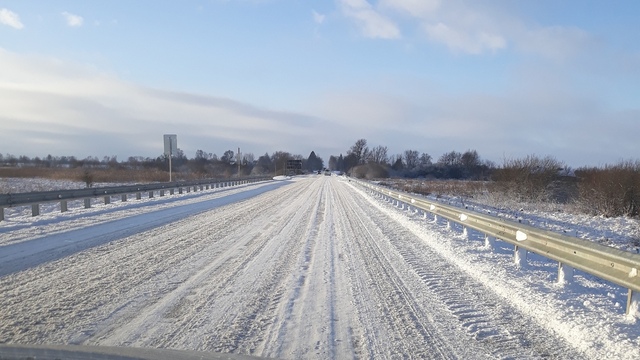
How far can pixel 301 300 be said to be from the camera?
7.05 meters

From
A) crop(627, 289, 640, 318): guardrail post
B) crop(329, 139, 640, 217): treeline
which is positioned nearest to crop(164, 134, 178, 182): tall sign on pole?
crop(329, 139, 640, 217): treeline

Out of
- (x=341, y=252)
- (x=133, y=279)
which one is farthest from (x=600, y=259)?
(x=133, y=279)

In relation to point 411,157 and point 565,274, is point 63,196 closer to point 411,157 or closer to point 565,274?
point 565,274

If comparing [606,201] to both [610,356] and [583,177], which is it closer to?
[583,177]

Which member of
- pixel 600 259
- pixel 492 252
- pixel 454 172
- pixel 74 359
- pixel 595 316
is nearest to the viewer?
pixel 74 359

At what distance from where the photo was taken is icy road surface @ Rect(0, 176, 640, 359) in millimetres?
5266

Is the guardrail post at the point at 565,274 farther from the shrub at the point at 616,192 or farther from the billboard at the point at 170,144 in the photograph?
the billboard at the point at 170,144

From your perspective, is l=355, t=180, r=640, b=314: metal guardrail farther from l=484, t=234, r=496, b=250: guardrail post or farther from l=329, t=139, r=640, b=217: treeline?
l=329, t=139, r=640, b=217: treeline

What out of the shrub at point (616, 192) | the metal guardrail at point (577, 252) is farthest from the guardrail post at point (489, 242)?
the shrub at point (616, 192)

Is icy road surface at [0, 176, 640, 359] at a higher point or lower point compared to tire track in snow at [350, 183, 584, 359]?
higher

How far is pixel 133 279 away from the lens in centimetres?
816

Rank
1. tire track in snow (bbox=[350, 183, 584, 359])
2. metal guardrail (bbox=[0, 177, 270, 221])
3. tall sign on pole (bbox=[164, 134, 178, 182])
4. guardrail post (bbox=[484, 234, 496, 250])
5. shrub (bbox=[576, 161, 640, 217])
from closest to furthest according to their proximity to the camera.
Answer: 1. tire track in snow (bbox=[350, 183, 584, 359])
2. guardrail post (bbox=[484, 234, 496, 250])
3. metal guardrail (bbox=[0, 177, 270, 221])
4. shrub (bbox=[576, 161, 640, 217])
5. tall sign on pole (bbox=[164, 134, 178, 182])

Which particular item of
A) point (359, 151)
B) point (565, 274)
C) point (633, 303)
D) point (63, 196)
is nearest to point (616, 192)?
point (565, 274)

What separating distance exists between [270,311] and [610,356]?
12.6ft
